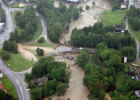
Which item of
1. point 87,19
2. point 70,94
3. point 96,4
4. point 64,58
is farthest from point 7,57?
point 96,4

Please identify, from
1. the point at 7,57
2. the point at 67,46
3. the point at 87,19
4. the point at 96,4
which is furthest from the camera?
the point at 96,4

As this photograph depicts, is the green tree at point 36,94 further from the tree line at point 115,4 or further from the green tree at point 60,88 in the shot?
the tree line at point 115,4

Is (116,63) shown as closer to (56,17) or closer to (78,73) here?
(78,73)

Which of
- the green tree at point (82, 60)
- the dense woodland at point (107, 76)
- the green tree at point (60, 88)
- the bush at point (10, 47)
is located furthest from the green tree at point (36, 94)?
the bush at point (10, 47)

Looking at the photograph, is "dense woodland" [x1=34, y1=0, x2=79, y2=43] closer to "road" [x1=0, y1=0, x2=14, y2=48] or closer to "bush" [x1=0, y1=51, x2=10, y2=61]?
"road" [x1=0, y1=0, x2=14, y2=48]

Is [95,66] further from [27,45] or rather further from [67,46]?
[27,45]

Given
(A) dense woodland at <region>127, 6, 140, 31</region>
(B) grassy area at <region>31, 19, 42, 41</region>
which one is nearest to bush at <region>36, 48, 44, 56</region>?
(B) grassy area at <region>31, 19, 42, 41</region>
